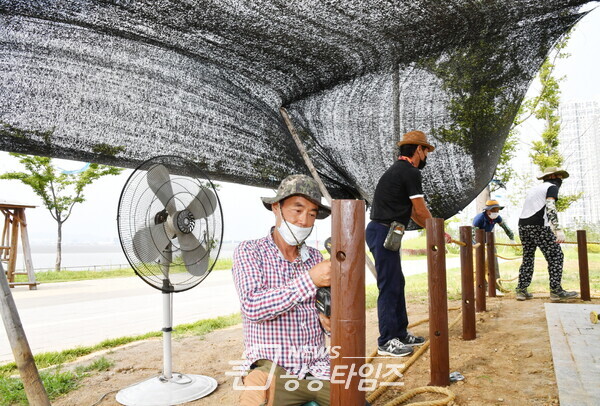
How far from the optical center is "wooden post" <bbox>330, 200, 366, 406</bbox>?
148 centimetres

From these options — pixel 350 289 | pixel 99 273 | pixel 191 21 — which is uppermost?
pixel 191 21

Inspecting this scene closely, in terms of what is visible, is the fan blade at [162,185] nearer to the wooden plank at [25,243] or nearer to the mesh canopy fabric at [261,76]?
the mesh canopy fabric at [261,76]

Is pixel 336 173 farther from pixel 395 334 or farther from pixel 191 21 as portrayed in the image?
pixel 191 21

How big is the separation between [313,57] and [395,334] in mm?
2458

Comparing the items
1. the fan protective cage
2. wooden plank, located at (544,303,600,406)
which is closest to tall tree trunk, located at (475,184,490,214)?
wooden plank, located at (544,303,600,406)

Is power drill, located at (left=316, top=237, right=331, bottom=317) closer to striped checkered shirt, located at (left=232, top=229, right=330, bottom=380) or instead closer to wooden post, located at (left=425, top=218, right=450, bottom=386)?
striped checkered shirt, located at (left=232, top=229, right=330, bottom=380)

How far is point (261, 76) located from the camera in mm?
3580

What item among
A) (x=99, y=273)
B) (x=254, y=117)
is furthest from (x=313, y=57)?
(x=99, y=273)

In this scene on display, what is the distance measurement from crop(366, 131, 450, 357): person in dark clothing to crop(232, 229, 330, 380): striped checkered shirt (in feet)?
5.86

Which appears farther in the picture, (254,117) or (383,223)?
(254,117)

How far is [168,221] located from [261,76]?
56.9 inches

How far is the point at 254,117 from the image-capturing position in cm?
406

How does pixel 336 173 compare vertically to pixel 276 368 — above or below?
above

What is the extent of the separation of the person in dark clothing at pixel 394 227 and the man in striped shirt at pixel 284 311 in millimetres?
1764
